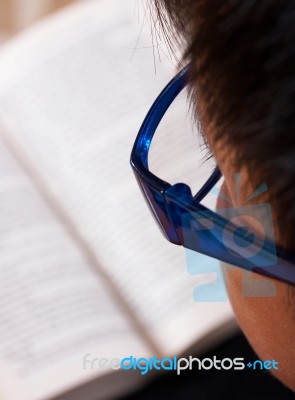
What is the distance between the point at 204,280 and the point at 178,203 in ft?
0.74

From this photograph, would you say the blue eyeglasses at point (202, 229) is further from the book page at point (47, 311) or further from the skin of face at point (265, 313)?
the book page at point (47, 311)

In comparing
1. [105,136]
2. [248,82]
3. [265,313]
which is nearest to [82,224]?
[105,136]

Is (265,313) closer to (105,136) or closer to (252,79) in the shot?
(252,79)

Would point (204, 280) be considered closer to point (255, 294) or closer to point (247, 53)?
point (255, 294)

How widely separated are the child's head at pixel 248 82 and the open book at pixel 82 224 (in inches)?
5.6

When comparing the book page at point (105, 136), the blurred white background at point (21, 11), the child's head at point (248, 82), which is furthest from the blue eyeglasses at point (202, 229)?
the blurred white background at point (21, 11)

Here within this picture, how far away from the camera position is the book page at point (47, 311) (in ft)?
1.59

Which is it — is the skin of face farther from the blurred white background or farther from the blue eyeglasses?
the blurred white background

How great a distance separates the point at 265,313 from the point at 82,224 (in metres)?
0.25

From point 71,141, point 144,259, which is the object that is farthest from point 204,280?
point 71,141

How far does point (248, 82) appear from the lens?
0.24m

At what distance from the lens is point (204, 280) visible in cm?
55

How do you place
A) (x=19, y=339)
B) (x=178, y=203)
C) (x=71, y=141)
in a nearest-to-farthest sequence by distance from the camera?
1. (x=178, y=203)
2. (x=19, y=339)
3. (x=71, y=141)

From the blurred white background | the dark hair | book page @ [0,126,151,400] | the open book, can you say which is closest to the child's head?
the dark hair
